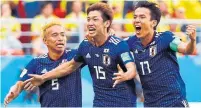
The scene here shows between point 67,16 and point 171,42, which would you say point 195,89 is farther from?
point 171,42

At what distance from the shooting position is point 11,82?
1530 cm

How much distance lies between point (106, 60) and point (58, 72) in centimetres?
71

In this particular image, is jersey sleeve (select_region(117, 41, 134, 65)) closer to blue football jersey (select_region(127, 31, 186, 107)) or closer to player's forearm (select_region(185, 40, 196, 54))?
blue football jersey (select_region(127, 31, 186, 107))

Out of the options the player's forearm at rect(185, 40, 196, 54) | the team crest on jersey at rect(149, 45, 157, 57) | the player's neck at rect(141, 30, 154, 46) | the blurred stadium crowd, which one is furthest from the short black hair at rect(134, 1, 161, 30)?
the blurred stadium crowd

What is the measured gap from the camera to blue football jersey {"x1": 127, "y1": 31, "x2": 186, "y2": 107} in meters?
9.19

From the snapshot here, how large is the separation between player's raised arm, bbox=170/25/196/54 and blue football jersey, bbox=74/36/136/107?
52 cm

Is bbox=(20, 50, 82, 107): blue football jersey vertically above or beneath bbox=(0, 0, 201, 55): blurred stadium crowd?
above

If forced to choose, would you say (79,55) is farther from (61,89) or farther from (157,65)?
(157,65)

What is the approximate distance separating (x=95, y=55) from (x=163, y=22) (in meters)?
6.80

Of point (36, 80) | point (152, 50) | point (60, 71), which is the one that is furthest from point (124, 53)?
point (36, 80)

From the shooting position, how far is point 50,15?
16391 mm

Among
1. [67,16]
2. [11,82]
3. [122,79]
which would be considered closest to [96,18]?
[122,79]

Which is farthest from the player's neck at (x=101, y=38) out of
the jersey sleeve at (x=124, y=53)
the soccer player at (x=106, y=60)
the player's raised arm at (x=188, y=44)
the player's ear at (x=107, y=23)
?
the player's raised arm at (x=188, y=44)

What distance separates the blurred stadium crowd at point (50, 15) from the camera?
1566cm
